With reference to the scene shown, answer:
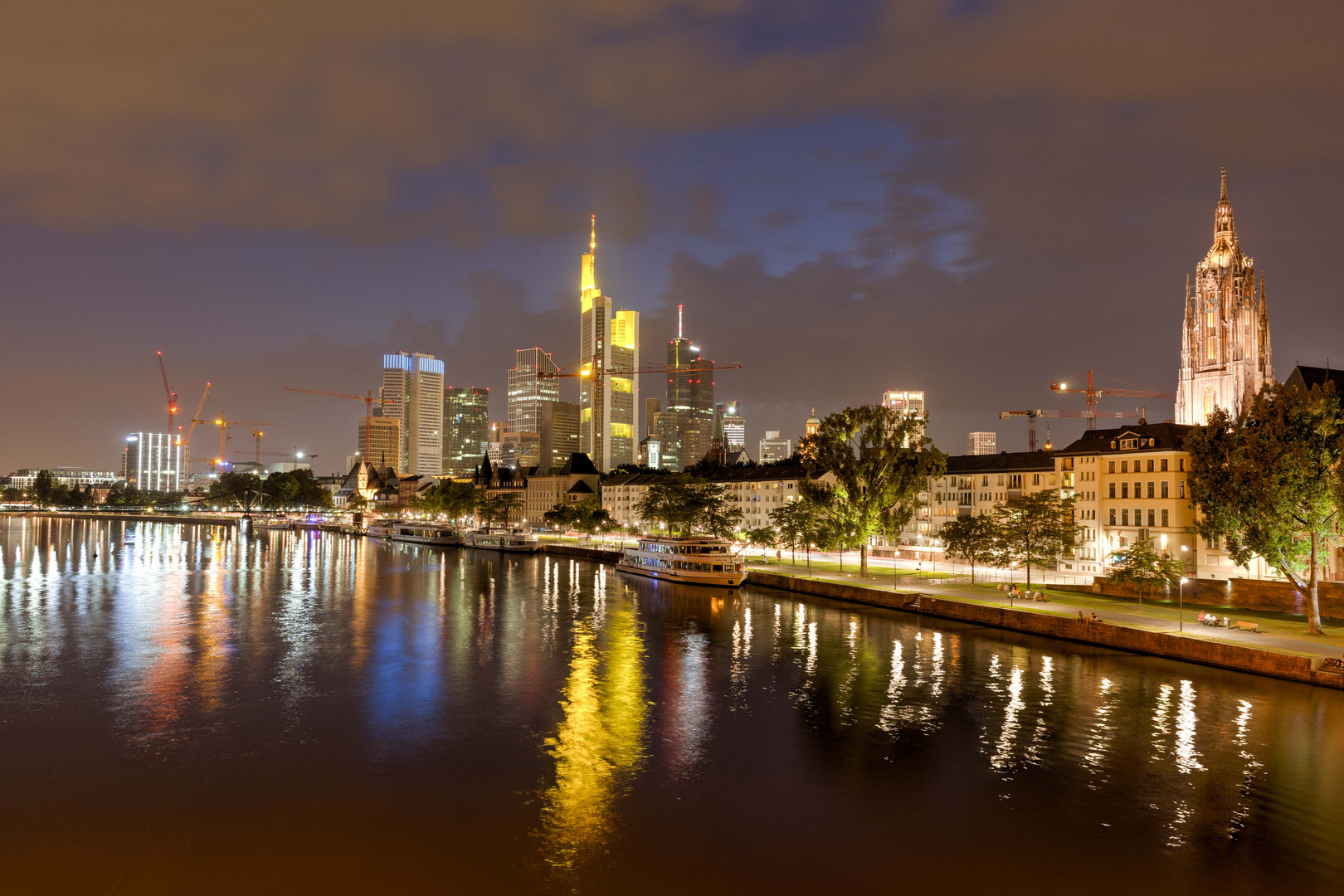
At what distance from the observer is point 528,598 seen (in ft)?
247

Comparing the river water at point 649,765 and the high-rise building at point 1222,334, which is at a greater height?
the high-rise building at point 1222,334

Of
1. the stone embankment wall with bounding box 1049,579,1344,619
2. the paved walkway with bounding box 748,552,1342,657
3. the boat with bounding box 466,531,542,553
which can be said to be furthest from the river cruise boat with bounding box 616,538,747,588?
the stone embankment wall with bounding box 1049,579,1344,619

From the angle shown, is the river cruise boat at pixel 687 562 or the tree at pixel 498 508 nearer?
the river cruise boat at pixel 687 562

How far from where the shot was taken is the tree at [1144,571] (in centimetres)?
5819

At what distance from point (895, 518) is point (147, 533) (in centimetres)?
17718

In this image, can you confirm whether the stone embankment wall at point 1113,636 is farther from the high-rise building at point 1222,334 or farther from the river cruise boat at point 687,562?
the high-rise building at point 1222,334

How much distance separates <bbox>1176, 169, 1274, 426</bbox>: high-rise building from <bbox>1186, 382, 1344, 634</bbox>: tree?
371 ft

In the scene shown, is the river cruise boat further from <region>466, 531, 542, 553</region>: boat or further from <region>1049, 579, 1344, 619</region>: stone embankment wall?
<region>1049, 579, 1344, 619</region>: stone embankment wall

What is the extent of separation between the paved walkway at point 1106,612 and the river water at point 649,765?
3339mm

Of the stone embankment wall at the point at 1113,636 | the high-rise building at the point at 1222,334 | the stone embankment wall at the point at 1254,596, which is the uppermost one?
the high-rise building at the point at 1222,334

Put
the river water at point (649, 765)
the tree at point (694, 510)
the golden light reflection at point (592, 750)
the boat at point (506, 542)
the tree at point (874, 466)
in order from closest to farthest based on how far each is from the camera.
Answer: the river water at point (649, 765), the golden light reflection at point (592, 750), the tree at point (874, 466), the tree at point (694, 510), the boat at point (506, 542)

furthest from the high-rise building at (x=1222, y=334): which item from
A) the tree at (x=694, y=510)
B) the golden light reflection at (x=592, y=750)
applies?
the golden light reflection at (x=592, y=750)

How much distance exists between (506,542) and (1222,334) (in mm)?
130963

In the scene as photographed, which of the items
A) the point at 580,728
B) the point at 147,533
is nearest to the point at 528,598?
the point at 580,728
